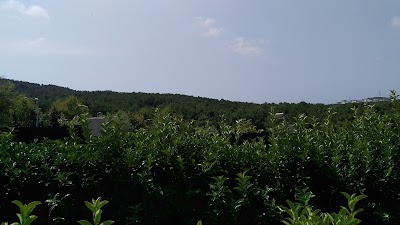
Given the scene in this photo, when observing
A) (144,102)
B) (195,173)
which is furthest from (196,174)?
(144,102)

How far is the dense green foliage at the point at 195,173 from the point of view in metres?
3.17

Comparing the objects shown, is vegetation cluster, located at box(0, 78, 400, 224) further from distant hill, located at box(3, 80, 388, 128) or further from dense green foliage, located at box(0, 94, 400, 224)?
distant hill, located at box(3, 80, 388, 128)

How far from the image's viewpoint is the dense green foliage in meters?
3.17

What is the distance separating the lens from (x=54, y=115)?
167 feet

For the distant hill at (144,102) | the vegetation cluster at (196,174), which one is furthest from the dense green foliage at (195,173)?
the distant hill at (144,102)

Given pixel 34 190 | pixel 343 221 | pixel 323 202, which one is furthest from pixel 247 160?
pixel 343 221

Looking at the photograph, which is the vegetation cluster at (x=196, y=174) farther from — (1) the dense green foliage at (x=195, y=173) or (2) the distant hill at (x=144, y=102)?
(2) the distant hill at (x=144, y=102)

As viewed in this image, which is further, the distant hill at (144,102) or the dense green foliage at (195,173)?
the distant hill at (144,102)

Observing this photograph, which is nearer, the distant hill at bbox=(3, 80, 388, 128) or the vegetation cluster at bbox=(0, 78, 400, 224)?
the vegetation cluster at bbox=(0, 78, 400, 224)

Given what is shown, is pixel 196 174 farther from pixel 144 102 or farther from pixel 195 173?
pixel 144 102

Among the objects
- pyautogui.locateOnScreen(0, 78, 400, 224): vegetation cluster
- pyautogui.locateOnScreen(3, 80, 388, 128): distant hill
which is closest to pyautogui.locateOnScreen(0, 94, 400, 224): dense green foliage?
pyautogui.locateOnScreen(0, 78, 400, 224): vegetation cluster

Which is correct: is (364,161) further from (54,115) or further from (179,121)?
(54,115)

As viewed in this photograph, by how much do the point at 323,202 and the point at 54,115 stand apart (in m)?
50.8

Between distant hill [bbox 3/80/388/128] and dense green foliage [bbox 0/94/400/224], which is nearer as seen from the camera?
dense green foliage [bbox 0/94/400/224]
